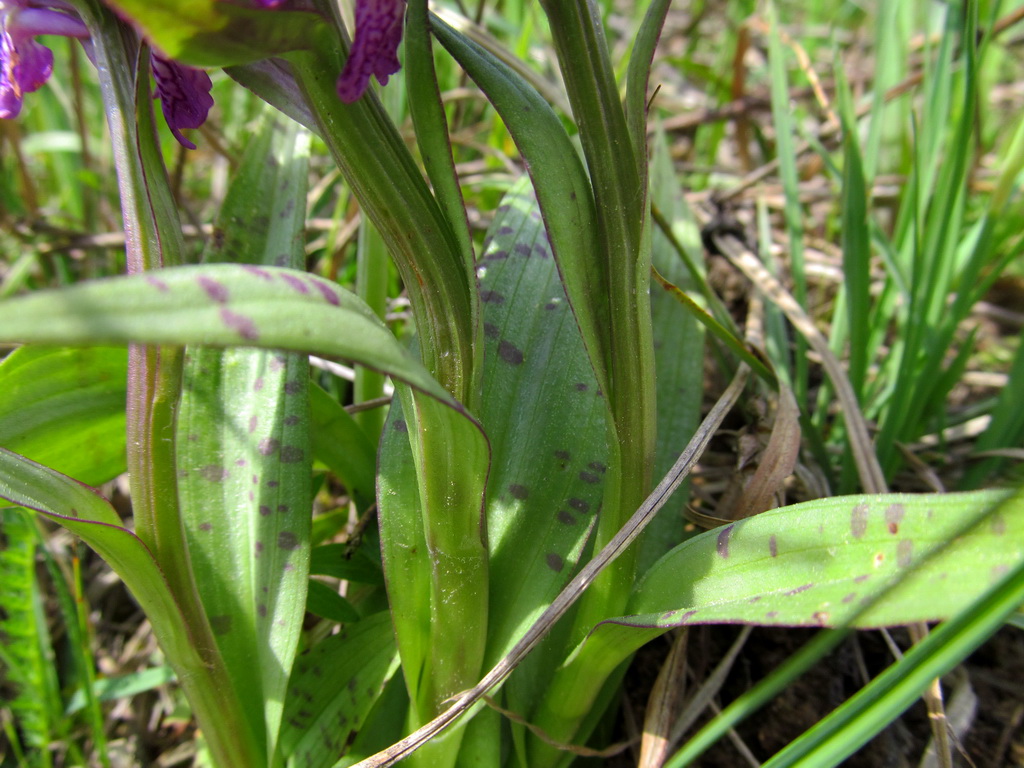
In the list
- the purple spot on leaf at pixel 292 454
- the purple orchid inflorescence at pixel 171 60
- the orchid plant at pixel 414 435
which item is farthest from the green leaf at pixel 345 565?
the purple orchid inflorescence at pixel 171 60

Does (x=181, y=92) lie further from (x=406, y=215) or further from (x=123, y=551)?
(x=123, y=551)

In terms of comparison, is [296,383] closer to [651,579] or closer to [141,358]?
[141,358]

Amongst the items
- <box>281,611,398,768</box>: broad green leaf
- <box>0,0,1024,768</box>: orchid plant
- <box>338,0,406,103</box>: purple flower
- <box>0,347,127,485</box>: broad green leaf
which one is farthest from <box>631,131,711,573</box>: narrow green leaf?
<box>0,347,127,485</box>: broad green leaf

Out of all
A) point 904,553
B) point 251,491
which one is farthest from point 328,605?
point 904,553

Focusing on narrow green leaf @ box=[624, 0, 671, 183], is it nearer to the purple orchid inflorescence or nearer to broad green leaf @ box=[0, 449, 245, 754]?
the purple orchid inflorescence

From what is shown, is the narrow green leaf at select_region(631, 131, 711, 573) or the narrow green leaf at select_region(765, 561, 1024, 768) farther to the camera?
the narrow green leaf at select_region(631, 131, 711, 573)

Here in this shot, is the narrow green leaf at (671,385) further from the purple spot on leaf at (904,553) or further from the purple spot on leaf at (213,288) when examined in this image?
the purple spot on leaf at (213,288)

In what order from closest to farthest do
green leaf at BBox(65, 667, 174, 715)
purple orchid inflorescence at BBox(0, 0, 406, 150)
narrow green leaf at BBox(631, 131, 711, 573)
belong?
purple orchid inflorescence at BBox(0, 0, 406, 150) → narrow green leaf at BBox(631, 131, 711, 573) → green leaf at BBox(65, 667, 174, 715)

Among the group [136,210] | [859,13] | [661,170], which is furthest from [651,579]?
[859,13]
